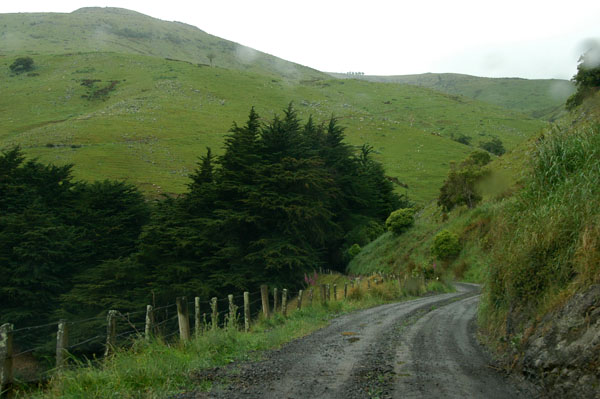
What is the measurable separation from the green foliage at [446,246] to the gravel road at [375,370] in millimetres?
26277

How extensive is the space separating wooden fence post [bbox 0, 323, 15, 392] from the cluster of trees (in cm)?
1745

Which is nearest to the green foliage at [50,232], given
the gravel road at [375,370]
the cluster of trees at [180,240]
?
the cluster of trees at [180,240]

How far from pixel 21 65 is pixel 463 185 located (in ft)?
447

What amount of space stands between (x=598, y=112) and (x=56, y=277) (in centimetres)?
3143

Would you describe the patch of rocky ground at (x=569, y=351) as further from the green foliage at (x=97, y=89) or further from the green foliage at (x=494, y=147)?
the green foliage at (x=97, y=89)

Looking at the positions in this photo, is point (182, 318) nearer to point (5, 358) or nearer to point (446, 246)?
point (5, 358)

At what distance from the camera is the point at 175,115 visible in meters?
97.9

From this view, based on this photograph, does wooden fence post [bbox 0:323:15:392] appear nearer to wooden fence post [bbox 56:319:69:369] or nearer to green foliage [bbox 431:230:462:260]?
wooden fence post [bbox 56:319:69:369]

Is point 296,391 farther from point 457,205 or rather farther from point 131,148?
point 131,148

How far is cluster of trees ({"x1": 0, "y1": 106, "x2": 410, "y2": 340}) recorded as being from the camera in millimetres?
25328

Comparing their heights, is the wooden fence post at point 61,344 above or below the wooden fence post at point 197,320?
above

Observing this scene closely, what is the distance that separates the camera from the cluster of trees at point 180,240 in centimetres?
2533

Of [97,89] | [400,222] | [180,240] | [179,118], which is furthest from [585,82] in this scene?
[97,89]

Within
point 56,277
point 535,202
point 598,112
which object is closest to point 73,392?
point 535,202
